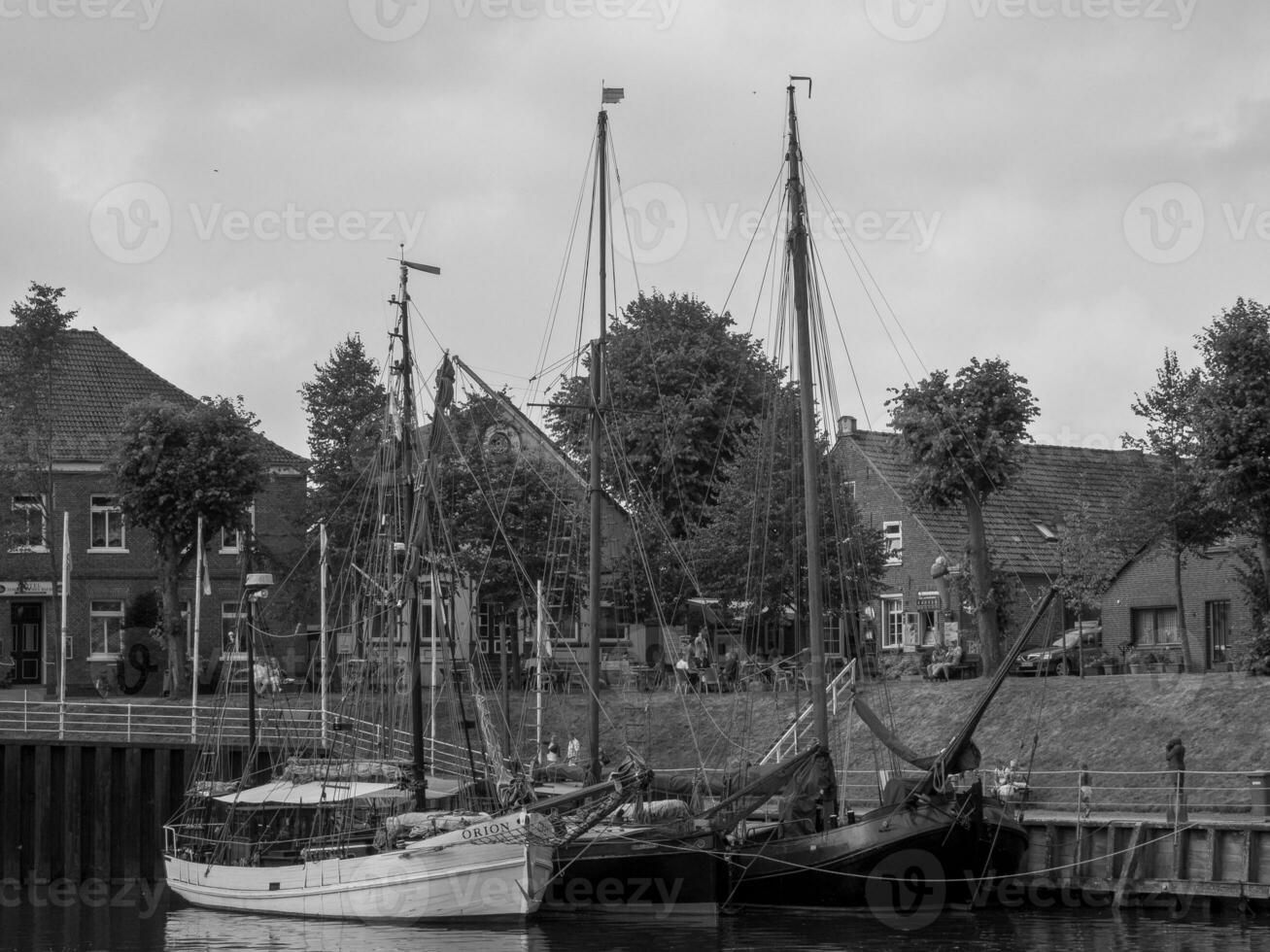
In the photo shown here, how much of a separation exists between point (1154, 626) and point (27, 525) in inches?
1380

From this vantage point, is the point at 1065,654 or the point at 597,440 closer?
the point at 597,440

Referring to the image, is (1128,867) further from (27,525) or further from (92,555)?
(92,555)

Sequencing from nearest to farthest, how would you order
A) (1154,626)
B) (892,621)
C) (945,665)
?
(945,665), (1154,626), (892,621)

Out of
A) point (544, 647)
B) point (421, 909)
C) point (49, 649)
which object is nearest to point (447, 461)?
point (544, 647)

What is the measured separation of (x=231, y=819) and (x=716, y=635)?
22.1 meters

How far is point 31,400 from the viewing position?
172 ft

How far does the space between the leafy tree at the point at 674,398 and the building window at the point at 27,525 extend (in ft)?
56.7

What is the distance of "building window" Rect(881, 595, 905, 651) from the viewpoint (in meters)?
58.3

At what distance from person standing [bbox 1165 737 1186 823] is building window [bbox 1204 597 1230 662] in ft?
51.6

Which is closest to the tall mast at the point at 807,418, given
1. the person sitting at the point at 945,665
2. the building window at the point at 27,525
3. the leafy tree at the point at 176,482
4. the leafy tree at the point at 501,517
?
the person sitting at the point at 945,665

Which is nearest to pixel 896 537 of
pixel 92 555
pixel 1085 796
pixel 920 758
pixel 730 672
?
pixel 730 672

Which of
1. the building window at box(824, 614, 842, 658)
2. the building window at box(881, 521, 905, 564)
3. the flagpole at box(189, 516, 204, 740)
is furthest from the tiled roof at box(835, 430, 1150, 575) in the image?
the flagpole at box(189, 516, 204, 740)

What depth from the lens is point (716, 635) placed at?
5569cm

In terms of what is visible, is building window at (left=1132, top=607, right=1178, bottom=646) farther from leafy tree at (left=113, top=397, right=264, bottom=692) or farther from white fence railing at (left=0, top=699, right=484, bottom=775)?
leafy tree at (left=113, top=397, right=264, bottom=692)
